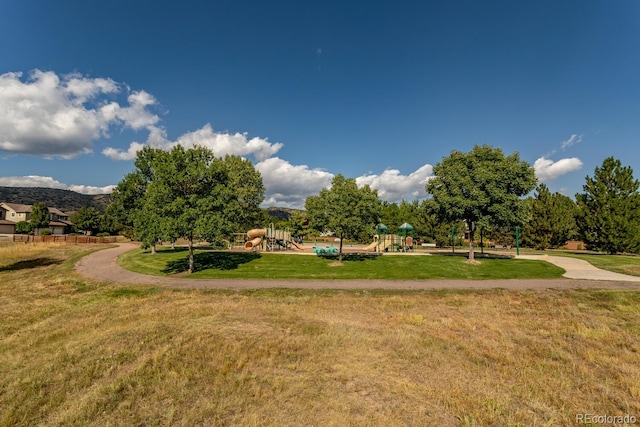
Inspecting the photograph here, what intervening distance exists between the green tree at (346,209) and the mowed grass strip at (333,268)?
3762 mm

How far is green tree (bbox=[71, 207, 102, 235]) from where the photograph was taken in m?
73.4

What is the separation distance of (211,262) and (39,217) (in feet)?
234

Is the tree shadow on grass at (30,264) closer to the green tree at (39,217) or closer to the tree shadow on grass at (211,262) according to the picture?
the tree shadow on grass at (211,262)

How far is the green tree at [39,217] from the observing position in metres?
70.6

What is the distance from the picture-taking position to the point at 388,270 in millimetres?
26391

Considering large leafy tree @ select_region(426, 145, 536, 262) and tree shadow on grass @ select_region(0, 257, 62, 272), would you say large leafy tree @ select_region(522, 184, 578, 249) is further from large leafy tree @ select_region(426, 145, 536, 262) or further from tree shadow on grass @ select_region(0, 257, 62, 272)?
tree shadow on grass @ select_region(0, 257, 62, 272)

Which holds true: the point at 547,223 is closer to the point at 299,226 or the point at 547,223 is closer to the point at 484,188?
the point at 484,188

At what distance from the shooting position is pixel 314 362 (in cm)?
899

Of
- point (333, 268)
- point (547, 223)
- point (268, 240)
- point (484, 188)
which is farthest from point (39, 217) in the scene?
point (547, 223)

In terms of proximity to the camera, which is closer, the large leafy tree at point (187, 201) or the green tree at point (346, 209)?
the large leafy tree at point (187, 201)

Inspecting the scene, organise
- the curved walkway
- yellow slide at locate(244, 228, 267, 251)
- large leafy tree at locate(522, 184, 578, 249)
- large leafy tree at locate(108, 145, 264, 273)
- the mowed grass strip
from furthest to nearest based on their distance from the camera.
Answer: large leafy tree at locate(522, 184, 578, 249)
yellow slide at locate(244, 228, 267, 251)
the mowed grass strip
large leafy tree at locate(108, 145, 264, 273)
the curved walkway

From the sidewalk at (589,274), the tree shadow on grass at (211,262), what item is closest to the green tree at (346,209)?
the tree shadow on grass at (211,262)

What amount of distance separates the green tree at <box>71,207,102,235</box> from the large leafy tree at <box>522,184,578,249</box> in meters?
100

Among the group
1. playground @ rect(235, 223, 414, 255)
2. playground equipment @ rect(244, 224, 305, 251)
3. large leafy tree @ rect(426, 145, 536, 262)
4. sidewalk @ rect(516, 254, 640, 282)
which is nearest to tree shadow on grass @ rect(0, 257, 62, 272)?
playground @ rect(235, 223, 414, 255)
